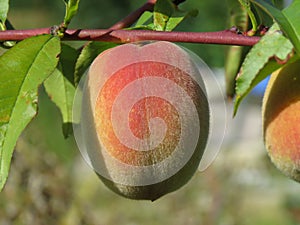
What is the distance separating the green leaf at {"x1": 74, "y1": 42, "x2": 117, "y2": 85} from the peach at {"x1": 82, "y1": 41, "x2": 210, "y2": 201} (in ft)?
0.06

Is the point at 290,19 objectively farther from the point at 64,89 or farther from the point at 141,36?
the point at 64,89

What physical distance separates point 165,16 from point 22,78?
188 millimetres

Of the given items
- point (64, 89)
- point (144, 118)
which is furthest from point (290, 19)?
point (64, 89)

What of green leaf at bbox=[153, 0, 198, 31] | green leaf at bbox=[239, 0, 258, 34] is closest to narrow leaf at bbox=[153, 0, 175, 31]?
green leaf at bbox=[153, 0, 198, 31]

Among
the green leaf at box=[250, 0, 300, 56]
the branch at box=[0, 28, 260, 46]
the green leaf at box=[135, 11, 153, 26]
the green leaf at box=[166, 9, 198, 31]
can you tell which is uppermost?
the green leaf at box=[250, 0, 300, 56]

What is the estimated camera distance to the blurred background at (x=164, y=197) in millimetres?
2039

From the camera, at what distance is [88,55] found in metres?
0.68

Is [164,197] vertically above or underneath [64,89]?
underneath

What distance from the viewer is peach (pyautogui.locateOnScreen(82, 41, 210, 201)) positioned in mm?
606

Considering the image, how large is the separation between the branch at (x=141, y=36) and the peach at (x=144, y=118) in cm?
1

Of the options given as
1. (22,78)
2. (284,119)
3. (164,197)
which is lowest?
(164,197)

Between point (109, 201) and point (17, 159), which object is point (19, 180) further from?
point (109, 201)

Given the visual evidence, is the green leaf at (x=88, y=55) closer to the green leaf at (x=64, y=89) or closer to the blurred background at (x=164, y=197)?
the green leaf at (x=64, y=89)

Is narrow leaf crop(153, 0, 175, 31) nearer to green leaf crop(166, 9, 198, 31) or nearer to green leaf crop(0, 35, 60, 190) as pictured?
green leaf crop(166, 9, 198, 31)
